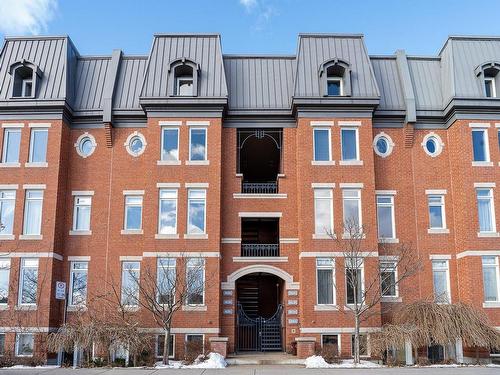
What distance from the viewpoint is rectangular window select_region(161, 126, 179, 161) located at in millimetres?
27219

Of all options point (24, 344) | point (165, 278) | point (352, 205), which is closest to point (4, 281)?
point (24, 344)

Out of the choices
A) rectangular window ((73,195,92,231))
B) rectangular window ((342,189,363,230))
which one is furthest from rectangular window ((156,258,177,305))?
rectangular window ((342,189,363,230))

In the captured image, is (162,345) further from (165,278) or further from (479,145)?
(479,145)

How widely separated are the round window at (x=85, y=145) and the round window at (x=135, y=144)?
1559mm

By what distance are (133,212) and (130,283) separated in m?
3.25

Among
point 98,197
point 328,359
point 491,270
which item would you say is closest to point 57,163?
point 98,197

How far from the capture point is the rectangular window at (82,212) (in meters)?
27.6

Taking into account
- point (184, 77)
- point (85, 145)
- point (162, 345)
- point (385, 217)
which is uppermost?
point (184, 77)

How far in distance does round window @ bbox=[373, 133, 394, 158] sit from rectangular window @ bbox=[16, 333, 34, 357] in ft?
56.2

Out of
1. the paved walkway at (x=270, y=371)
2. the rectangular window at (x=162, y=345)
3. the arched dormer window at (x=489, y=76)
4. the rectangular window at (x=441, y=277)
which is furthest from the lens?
the arched dormer window at (x=489, y=76)

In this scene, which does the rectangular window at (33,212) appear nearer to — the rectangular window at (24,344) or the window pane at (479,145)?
the rectangular window at (24,344)

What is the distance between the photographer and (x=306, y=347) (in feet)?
79.8

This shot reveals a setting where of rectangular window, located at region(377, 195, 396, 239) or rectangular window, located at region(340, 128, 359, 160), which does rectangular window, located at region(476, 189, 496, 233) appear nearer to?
rectangular window, located at region(377, 195, 396, 239)

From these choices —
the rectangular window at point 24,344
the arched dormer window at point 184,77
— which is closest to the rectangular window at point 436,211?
the arched dormer window at point 184,77
